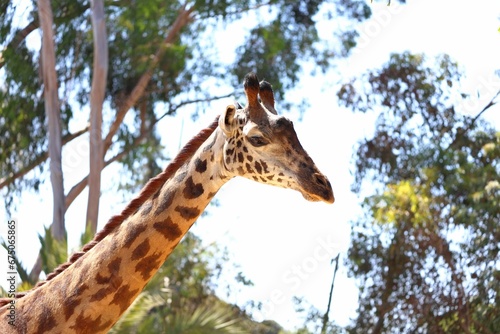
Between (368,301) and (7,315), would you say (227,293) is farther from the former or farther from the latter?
(7,315)

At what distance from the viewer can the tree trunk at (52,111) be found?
51.1 ft

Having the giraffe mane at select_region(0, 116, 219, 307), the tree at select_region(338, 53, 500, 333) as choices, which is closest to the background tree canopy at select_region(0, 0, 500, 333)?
the tree at select_region(338, 53, 500, 333)

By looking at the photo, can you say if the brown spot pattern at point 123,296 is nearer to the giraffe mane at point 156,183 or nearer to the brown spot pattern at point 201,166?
the giraffe mane at point 156,183

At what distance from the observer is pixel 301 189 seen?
3.89 metres

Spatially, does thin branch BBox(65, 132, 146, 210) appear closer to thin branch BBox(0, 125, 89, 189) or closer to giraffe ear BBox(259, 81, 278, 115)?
thin branch BBox(0, 125, 89, 189)

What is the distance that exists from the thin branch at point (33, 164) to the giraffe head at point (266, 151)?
45.8 feet

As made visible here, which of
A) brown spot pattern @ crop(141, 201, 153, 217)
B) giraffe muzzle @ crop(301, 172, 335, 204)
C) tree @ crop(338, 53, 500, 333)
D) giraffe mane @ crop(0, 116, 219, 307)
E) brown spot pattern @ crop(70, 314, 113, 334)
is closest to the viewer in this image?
giraffe muzzle @ crop(301, 172, 335, 204)

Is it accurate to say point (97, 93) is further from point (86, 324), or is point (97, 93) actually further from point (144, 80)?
point (86, 324)

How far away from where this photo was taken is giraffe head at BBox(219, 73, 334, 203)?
388 cm

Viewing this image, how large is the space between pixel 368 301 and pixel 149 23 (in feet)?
21.5

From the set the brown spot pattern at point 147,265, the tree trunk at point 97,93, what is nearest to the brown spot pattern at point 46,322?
the brown spot pattern at point 147,265

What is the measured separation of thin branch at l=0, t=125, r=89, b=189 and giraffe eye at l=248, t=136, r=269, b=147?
14062 millimetres

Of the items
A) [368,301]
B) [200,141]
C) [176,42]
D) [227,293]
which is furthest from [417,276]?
[200,141]

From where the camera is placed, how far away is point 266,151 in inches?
159
